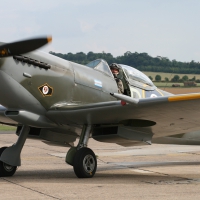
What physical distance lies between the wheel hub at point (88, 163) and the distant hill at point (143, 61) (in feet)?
60.2

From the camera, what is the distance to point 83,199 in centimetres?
714

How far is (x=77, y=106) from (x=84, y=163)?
1013 mm

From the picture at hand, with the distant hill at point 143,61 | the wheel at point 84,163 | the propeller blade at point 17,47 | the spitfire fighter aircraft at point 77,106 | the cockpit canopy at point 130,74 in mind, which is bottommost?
the wheel at point 84,163

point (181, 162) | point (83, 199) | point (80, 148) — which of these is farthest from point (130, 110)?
point (181, 162)

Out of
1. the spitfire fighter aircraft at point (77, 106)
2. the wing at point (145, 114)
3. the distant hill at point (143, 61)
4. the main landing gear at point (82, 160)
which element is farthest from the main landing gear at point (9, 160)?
the distant hill at point (143, 61)

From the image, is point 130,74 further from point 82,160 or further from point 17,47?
point 17,47

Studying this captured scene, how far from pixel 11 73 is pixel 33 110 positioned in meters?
0.82

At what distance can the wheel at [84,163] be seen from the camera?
31.1 feet

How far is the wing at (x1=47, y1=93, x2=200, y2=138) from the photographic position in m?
8.69

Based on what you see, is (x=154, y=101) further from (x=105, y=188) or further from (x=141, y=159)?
(x=141, y=159)

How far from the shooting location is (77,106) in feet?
31.8

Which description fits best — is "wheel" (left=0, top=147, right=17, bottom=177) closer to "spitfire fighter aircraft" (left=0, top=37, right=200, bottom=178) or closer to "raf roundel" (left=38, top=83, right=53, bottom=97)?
"spitfire fighter aircraft" (left=0, top=37, right=200, bottom=178)

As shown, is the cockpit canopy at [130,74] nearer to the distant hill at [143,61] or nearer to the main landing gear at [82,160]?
the main landing gear at [82,160]

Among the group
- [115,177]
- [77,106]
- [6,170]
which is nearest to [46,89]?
[77,106]
